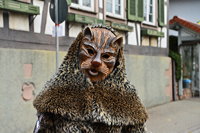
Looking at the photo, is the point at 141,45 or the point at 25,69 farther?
the point at 141,45

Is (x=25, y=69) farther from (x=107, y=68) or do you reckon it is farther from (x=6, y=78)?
(x=107, y=68)

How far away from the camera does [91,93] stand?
1426mm

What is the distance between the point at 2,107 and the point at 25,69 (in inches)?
34.0

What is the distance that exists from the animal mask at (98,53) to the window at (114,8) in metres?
6.80

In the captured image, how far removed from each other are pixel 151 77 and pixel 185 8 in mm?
9893

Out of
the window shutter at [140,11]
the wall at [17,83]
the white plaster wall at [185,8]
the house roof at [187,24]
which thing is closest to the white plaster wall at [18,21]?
the wall at [17,83]

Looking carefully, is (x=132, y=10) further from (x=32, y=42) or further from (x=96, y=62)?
(x=96, y=62)

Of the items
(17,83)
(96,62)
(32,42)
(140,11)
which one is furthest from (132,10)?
(96,62)

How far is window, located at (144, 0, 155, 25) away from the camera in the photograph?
10.1 m

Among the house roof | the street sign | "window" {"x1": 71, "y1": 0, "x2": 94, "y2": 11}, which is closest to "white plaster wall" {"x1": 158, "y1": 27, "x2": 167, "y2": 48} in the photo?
the house roof

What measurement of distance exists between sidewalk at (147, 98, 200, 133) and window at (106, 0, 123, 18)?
3155mm

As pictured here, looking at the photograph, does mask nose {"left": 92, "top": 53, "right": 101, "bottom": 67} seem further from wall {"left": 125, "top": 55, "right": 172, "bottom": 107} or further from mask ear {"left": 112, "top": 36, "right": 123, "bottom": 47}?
wall {"left": 125, "top": 55, "right": 172, "bottom": 107}

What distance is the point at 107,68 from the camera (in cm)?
147

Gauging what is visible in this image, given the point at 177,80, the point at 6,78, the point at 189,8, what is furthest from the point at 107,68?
the point at 189,8
